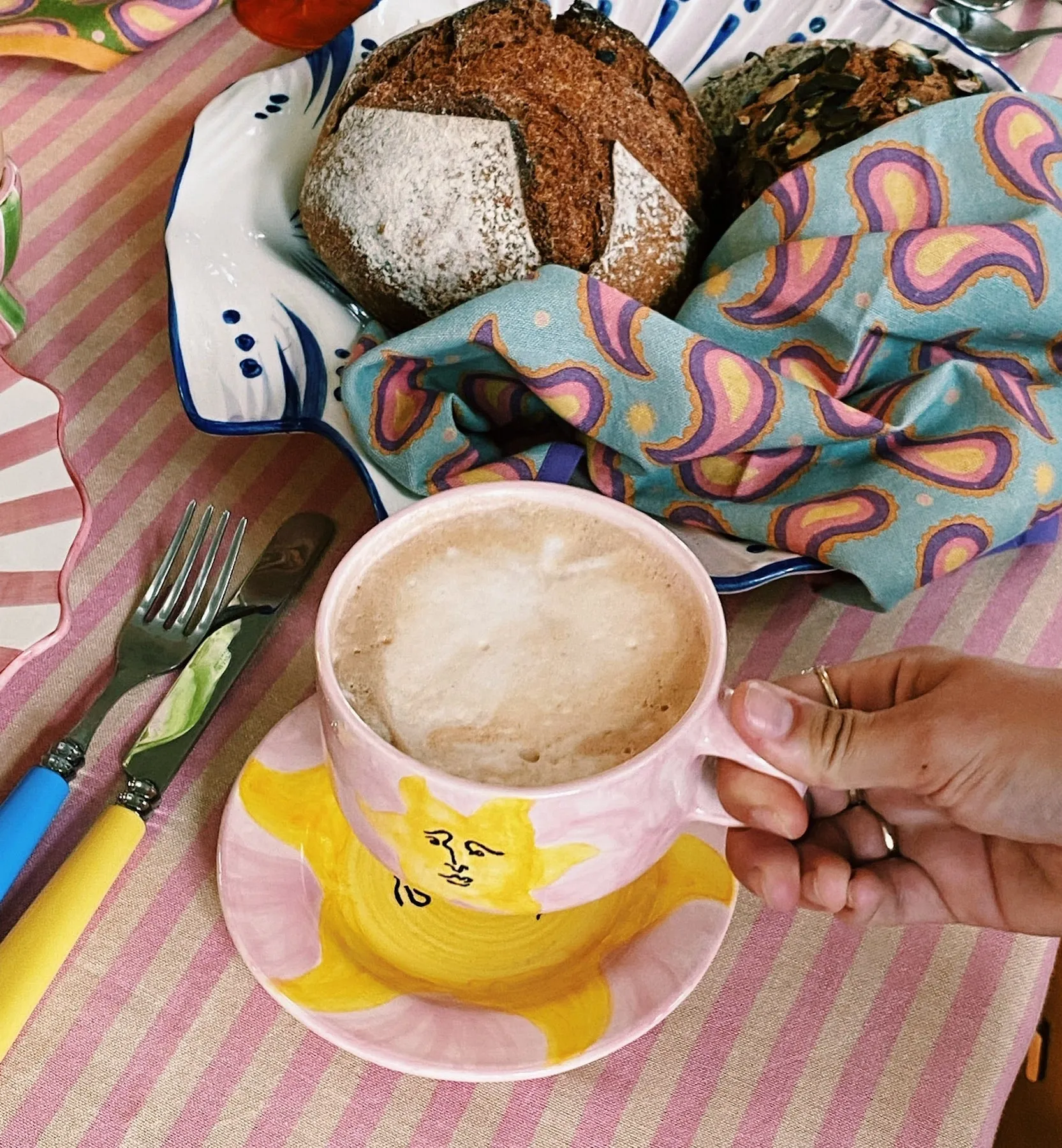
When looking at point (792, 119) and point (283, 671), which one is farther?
point (792, 119)

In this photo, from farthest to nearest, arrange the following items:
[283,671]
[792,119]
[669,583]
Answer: [792,119] < [283,671] < [669,583]

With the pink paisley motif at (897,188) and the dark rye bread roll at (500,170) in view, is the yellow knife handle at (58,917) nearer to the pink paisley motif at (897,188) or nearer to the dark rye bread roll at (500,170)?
the dark rye bread roll at (500,170)

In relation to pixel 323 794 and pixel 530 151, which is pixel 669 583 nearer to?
pixel 323 794

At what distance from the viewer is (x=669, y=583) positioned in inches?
17.6

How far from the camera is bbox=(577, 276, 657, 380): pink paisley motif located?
608 mm

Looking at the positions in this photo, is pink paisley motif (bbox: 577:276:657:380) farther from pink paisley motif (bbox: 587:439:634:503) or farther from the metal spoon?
the metal spoon

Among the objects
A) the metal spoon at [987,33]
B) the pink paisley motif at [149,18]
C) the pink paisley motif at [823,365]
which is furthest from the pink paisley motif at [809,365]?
the pink paisley motif at [149,18]

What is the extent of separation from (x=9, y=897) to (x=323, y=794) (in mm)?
142

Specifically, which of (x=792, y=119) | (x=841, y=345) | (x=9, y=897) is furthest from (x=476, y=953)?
(x=792, y=119)

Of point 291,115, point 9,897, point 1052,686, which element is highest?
point 291,115

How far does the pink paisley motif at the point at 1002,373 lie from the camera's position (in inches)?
24.2

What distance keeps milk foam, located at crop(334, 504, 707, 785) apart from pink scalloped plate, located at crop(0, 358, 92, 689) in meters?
0.19

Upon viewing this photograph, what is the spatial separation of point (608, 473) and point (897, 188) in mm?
234

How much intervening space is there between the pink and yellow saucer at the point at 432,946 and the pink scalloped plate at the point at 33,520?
122 millimetres
